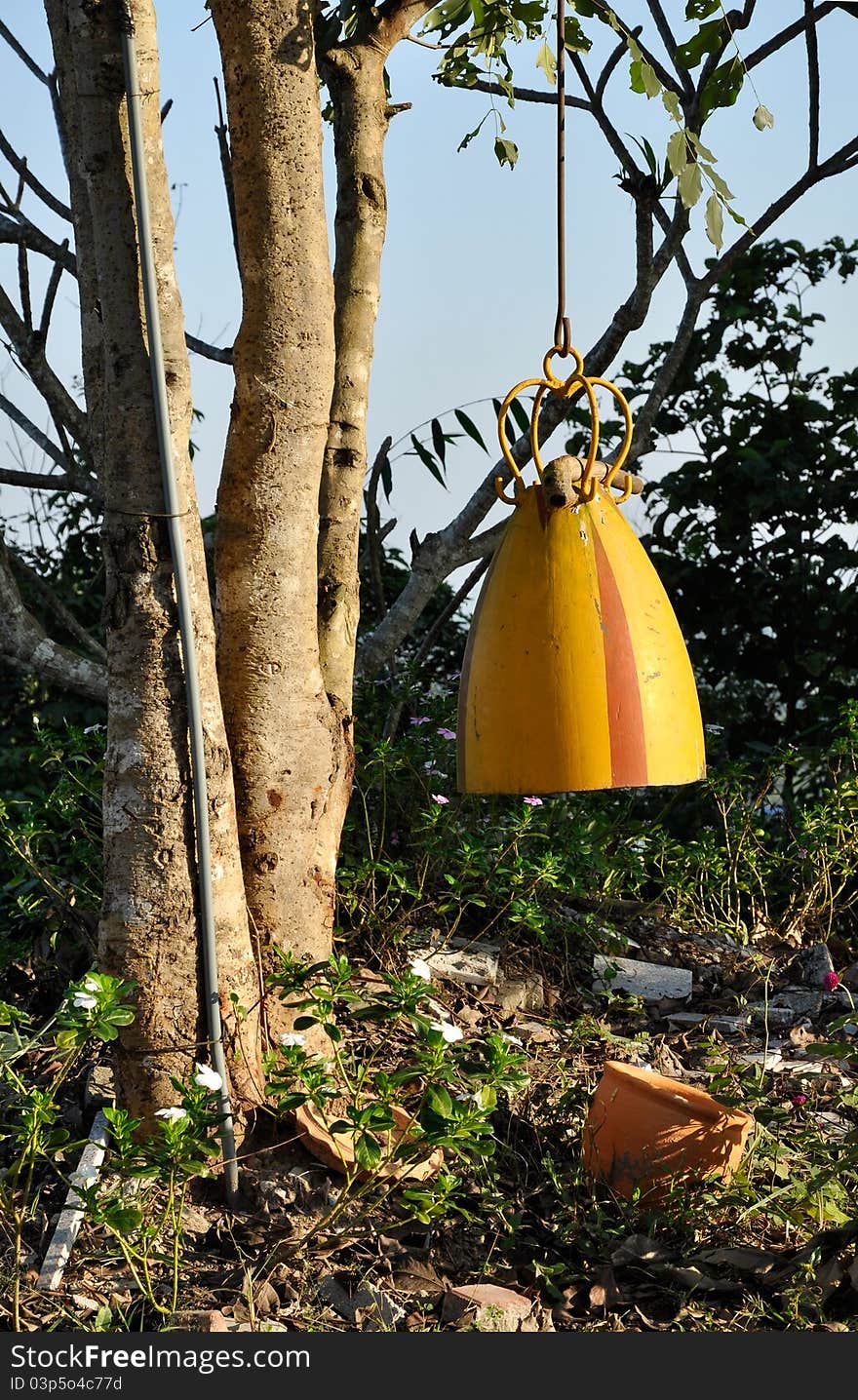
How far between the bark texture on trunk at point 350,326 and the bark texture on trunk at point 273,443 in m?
0.25

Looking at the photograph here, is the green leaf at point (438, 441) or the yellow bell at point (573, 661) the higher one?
the green leaf at point (438, 441)

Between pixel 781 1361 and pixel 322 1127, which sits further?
pixel 322 1127

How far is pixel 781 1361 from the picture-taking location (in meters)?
2.09

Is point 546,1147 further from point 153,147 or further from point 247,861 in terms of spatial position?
point 153,147

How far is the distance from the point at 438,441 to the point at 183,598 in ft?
6.00

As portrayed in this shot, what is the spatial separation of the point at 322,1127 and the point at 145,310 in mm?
1647

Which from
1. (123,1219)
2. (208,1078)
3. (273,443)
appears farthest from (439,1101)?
(273,443)

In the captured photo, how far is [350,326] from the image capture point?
10.3ft

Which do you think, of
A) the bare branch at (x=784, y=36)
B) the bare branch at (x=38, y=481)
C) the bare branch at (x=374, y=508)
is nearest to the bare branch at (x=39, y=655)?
the bare branch at (x=38, y=481)

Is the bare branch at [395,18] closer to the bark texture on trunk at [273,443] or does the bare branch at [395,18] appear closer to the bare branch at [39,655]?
the bark texture on trunk at [273,443]

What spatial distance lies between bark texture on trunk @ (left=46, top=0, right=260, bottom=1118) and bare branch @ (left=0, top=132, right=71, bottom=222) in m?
1.55

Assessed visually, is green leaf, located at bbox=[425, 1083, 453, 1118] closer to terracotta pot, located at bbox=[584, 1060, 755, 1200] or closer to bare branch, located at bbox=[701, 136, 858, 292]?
terracotta pot, located at bbox=[584, 1060, 755, 1200]

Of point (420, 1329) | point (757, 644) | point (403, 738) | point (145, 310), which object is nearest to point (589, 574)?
point (145, 310)

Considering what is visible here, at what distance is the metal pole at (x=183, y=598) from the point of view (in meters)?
2.35
